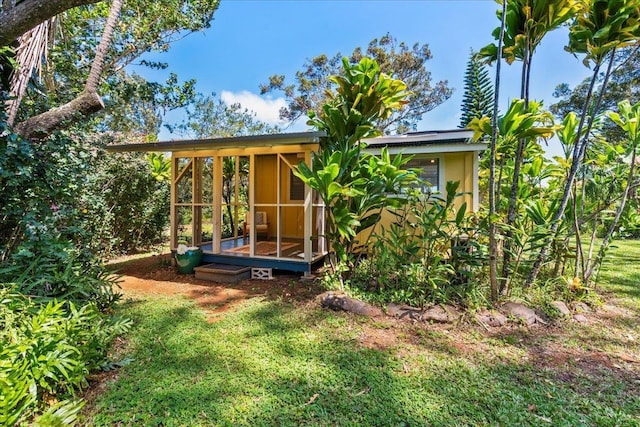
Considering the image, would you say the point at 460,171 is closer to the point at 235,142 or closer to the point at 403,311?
the point at 403,311

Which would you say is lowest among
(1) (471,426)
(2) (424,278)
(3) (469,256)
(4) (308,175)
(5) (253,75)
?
(1) (471,426)

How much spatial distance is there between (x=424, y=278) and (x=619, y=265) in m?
5.93

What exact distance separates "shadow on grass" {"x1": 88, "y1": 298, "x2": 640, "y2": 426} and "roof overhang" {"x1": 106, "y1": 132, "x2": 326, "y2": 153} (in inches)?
120

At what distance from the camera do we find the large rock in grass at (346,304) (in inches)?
158

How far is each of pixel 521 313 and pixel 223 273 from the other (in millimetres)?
4812

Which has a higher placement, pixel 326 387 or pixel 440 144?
pixel 440 144

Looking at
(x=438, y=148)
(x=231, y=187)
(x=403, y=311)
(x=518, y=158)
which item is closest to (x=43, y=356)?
(x=403, y=311)

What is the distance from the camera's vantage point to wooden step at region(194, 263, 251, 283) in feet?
18.9

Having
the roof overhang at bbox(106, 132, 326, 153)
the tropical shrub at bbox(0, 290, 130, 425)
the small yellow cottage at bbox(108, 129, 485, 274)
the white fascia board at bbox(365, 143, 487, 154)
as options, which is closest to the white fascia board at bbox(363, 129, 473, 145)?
the small yellow cottage at bbox(108, 129, 485, 274)

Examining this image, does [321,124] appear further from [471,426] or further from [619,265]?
[619,265]

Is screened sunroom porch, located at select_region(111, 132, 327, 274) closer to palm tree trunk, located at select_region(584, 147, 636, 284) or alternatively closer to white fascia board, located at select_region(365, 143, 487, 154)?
white fascia board, located at select_region(365, 143, 487, 154)

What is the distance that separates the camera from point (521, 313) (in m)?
3.75

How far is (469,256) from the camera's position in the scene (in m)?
4.12

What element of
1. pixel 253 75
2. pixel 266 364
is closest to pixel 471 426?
pixel 266 364
